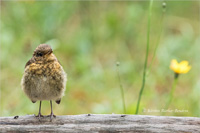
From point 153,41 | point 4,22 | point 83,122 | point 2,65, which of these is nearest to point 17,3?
point 4,22

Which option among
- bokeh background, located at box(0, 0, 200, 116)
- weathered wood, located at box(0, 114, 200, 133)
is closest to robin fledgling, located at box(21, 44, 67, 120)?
weathered wood, located at box(0, 114, 200, 133)

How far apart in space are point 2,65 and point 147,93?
2253 millimetres

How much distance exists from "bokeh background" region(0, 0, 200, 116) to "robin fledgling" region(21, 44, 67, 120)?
1508 mm

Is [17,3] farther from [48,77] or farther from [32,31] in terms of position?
[48,77]

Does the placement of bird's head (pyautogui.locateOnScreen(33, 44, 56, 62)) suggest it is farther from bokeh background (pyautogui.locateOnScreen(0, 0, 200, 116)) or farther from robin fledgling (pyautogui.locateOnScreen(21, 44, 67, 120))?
bokeh background (pyautogui.locateOnScreen(0, 0, 200, 116))

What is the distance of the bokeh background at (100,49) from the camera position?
216 inches

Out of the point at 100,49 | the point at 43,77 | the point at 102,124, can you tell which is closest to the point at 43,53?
the point at 43,77

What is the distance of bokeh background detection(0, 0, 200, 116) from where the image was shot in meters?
5.48

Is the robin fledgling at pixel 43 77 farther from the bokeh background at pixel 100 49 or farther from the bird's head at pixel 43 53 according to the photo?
the bokeh background at pixel 100 49

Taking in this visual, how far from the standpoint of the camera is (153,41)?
7.23 m

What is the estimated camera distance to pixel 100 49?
22.6 ft

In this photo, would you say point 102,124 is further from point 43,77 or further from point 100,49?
point 100,49

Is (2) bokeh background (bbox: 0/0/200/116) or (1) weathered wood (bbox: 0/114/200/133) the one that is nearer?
(1) weathered wood (bbox: 0/114/200/133)

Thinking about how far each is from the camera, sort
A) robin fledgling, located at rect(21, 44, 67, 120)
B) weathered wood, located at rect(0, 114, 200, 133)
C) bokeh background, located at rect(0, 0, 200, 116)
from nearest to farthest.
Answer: weathered wood, located at rect(0, 114, 200, 133), robin fledgling, located at rect(21, 44, 67, 120), bokeh background, located at rect(0, 0, 200, 116)
